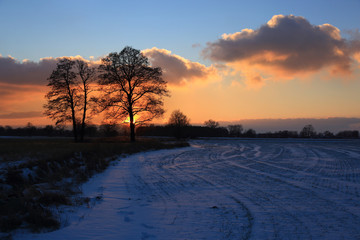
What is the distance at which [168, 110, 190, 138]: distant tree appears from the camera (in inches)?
2412

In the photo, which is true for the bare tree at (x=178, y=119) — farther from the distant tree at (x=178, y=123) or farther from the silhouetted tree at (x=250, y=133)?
the silhouetted tree at (x=250, y=133)

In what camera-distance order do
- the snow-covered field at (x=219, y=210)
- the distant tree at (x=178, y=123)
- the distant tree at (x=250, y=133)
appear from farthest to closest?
the distant tree at (x=250, y=133) < the distant tree at (x=178, y=123) < the snow-covered field at (x=219, y=210)

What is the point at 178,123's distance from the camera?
206 feet

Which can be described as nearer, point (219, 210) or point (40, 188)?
point (219, 210)

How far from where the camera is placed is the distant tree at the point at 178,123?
6128cm

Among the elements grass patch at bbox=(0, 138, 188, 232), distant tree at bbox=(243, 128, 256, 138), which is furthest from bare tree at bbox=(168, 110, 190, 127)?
grass patch at bbox=(0, 138, 188, 232)

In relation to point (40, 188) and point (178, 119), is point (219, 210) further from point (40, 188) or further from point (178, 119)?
point (178, 119)

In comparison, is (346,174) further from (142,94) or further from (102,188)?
(142,94)

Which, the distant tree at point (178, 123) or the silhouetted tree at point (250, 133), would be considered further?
the silhouetted tree at point (250, 133)

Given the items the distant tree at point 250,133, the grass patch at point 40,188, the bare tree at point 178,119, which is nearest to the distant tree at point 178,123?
the bare tree at point 178,119

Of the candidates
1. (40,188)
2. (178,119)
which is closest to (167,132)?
(178,119)

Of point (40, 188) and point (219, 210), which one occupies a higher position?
point (40, 188)

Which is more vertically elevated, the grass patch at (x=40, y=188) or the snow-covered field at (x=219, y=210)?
the grass patch at (x=40, y=188)

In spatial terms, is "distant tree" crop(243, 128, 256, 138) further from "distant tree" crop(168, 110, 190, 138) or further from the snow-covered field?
the snow-covered field
